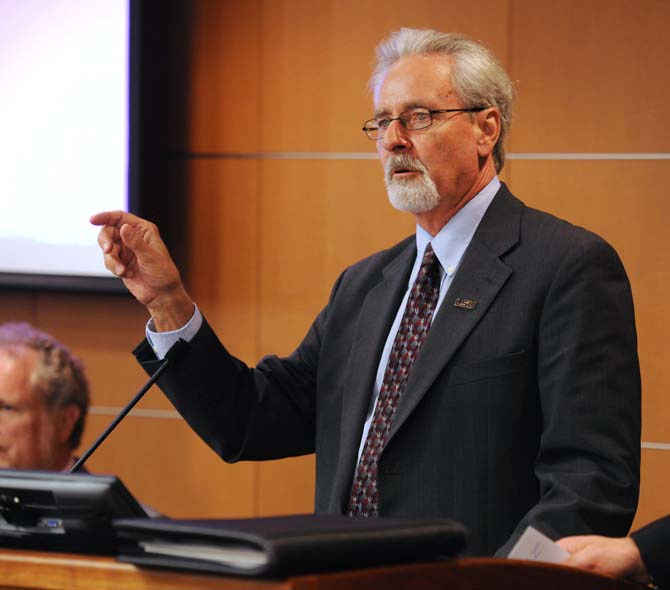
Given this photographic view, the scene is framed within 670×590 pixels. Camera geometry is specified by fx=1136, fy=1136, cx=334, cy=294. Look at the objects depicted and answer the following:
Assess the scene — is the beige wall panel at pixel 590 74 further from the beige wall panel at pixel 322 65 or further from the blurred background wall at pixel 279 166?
the beige wall panel at pixel 322 65

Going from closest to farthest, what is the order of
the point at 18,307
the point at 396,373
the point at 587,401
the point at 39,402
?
1. the point at 587,401
2. the point at 396,373
3. the point at 39,402
4. the point at 18,307

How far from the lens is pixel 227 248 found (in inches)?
142

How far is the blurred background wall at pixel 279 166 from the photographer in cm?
323

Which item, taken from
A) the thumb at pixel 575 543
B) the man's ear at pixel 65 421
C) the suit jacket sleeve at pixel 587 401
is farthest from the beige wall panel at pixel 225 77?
the thumb at pixel 575 543

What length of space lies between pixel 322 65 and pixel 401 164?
1.33 m

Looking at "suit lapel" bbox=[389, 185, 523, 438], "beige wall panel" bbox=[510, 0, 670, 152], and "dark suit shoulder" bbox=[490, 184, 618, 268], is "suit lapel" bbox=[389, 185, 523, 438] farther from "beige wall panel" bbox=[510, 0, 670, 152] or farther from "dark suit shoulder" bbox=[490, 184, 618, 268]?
"beige wall panel" bbox=[510, 0, 670, 152]

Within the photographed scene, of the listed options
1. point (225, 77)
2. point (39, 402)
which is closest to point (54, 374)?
point (39, 402)

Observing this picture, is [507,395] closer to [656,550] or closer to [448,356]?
[448,356]

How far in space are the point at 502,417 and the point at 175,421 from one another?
1.89 m

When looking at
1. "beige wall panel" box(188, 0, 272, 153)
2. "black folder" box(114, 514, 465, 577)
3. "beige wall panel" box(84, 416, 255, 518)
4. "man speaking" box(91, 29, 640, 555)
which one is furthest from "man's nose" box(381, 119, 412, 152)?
"beige wall panel" box(84, 416, 255, 518)

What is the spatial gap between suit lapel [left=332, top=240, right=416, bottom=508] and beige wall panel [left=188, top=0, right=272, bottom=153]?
1348 mm

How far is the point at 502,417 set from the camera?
1964 mm

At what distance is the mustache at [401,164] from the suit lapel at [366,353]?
181 mm

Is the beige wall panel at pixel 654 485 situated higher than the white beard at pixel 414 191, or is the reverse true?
the white beard at pixel 414 191
